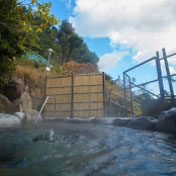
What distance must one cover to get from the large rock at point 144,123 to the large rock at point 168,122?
0.86ft

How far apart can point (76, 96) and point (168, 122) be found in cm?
539

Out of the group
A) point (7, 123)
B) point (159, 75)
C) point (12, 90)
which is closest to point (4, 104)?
point (12, 90)

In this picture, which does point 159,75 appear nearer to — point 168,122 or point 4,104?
point 168,122

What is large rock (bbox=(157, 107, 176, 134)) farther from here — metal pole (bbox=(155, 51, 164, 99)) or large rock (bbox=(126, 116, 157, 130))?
metal pole (bbox=(155, 51, 164, 99))

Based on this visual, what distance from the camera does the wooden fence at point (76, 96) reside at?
749cm

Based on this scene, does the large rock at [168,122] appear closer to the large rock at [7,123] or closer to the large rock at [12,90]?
the large rock at [7,123]

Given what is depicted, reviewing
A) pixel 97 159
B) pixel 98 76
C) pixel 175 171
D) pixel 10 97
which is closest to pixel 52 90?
pixel 10 97

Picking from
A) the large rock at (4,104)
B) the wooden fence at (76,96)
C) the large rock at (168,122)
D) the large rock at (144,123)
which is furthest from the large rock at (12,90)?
the large rock at (168,122)

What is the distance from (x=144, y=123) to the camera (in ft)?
12.9

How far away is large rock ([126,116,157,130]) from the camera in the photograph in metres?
3.77

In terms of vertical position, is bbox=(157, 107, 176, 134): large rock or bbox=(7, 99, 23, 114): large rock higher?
bbox=(7, 99, 23, 114): large rock

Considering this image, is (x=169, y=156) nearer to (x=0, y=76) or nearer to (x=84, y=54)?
(x=0, y=76)

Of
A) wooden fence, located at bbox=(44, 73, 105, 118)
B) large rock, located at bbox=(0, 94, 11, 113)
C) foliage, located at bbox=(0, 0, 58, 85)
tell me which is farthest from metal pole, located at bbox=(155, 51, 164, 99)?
large rock, located at bbox=(0, 94, 11, 113)

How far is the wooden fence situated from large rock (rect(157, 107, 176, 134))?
3.93 m
